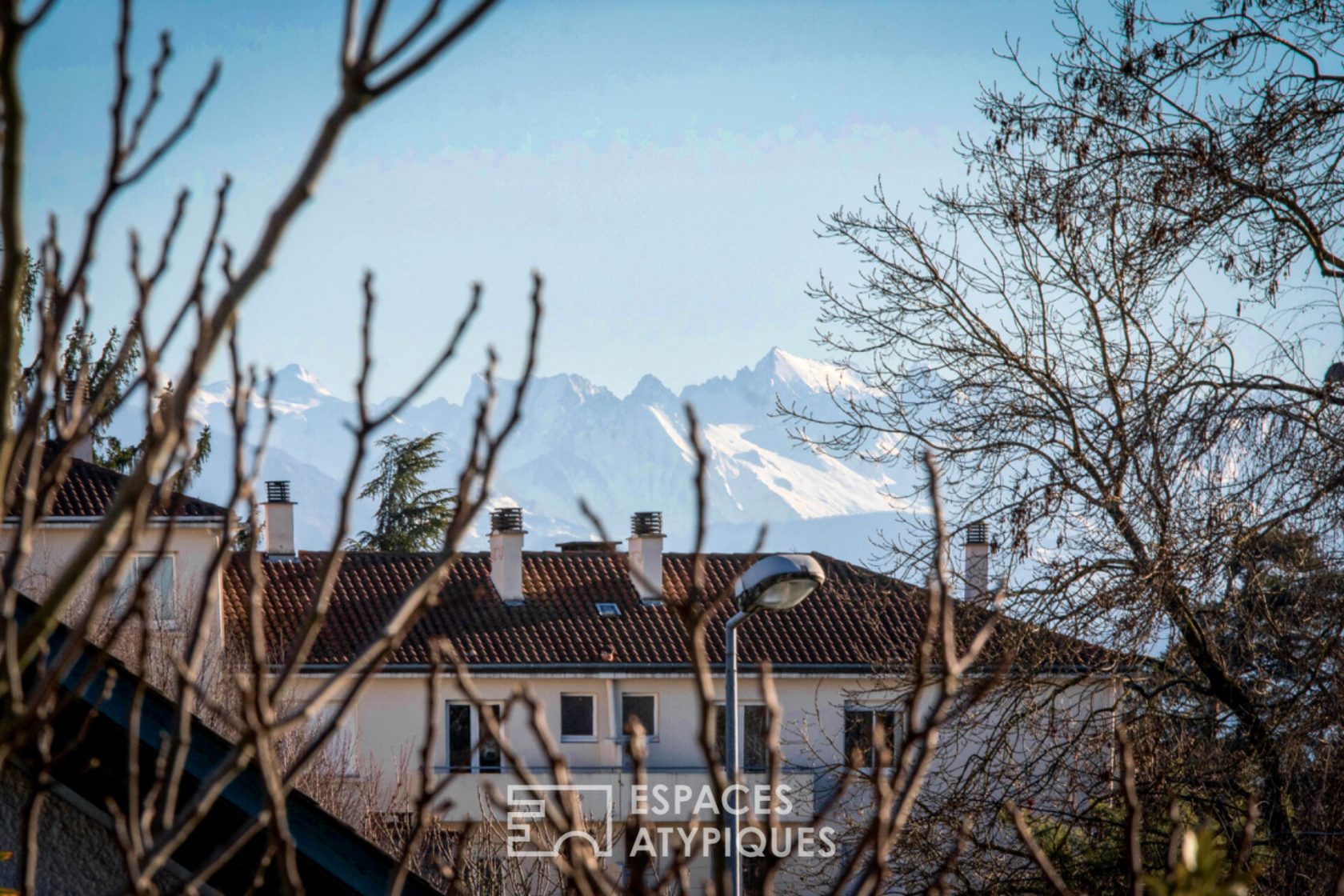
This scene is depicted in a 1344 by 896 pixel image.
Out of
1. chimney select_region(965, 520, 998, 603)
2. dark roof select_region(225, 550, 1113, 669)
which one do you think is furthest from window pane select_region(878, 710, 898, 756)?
dark roof select_region(225, 550, 1113, 669)

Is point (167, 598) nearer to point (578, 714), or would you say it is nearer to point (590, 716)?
point (578, 714)

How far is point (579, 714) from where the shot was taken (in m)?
28.8

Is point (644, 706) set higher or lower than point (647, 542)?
lower

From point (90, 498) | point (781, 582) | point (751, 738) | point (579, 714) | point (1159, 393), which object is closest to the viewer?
point (781, 582)

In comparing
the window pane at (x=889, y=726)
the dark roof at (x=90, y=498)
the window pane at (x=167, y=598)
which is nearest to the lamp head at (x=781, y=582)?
the window pane at (x=889, y=726)

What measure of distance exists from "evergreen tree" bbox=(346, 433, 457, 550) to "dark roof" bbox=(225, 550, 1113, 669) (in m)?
14.2

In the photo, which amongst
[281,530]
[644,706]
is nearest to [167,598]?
[281,530]

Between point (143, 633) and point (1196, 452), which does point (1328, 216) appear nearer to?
point (1196, 452)

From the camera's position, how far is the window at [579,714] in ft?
94.1

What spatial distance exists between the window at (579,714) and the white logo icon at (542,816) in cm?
162

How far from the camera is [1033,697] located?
9555 mm

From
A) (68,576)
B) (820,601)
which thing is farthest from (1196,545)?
(820,601)

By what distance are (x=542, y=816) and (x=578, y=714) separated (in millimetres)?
26920

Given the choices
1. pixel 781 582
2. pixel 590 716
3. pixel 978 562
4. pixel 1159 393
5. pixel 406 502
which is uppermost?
pixel 406 502
